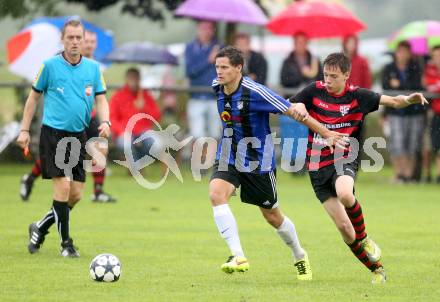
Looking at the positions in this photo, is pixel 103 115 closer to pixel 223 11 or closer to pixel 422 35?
pixel 223 11

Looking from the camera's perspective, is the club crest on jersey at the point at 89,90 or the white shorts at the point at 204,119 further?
the white shorts at the point at 204,119

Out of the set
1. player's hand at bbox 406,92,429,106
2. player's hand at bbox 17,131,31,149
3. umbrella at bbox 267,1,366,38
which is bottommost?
player's hand at bbox 17,131,31,149

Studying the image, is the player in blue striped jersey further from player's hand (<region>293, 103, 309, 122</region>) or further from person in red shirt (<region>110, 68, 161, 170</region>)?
person in red shirt (<region>110, 68, 161, 170</region>)

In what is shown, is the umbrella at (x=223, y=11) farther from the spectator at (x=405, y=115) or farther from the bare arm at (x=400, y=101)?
the bare arm at (x=400, y=101)

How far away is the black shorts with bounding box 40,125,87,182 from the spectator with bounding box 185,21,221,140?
7.95 metres

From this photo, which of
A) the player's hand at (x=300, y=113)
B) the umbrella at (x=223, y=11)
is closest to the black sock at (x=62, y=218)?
the player's hand at (x=300, y=113)

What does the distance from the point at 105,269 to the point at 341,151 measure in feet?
6.99

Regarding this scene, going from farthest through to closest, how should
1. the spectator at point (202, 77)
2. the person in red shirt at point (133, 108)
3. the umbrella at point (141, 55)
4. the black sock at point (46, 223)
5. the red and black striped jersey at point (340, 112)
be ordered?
the umbrella at point (141, 55)
the person in red shirt at point (133, 108)
the spectator at point (202, 77)
the black sock at point (46, 223)
the red and black striped jersey at point (340, 112)

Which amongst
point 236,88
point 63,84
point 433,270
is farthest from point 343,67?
point 63,84

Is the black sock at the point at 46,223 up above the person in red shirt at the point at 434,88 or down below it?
below

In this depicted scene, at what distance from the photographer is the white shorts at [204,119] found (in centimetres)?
1755

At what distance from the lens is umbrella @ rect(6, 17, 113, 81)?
1705 cm

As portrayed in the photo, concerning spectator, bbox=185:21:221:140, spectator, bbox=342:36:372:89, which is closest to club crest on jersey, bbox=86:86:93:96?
spectator, bbox=185:21:221:140

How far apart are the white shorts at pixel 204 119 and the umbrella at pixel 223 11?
56.2 inches
